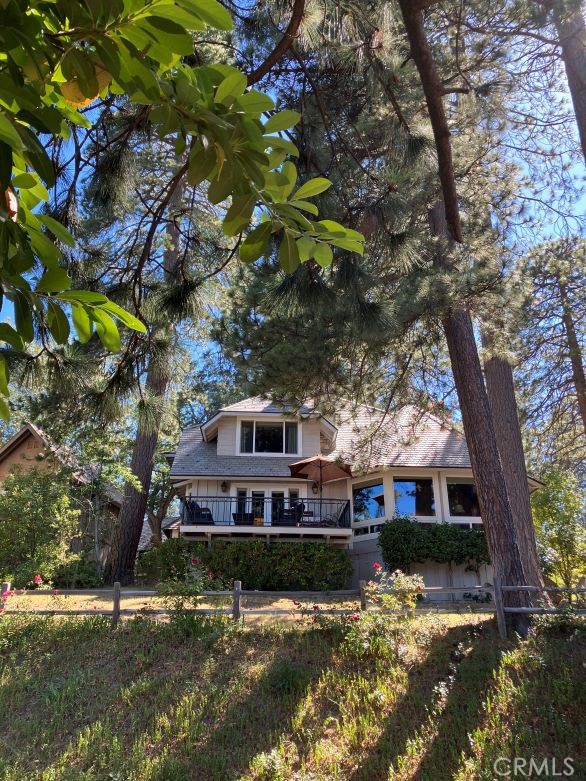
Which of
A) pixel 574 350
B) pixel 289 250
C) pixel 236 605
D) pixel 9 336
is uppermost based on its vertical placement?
pixel 574 350

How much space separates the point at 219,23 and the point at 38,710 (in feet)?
28.0

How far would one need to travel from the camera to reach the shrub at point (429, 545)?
15000 mm

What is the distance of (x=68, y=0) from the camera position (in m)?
1.06

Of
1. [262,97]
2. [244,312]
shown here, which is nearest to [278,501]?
[244,312]

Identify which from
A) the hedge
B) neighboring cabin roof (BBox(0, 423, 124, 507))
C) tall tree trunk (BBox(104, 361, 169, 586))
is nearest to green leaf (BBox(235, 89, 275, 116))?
neighboring cabin roof (BBox(0, 423, 124, 507))

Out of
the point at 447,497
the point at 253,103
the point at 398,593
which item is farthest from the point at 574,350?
the point at 253,103

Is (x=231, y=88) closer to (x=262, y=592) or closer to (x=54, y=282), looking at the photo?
(x=54, y=282)

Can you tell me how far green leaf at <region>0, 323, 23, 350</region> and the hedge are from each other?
14.4 metres

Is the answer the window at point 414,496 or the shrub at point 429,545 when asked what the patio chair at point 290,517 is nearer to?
the shrub at point 429,545

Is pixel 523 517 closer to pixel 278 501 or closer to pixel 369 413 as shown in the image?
pixel 369 413

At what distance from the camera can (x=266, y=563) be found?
1512cm

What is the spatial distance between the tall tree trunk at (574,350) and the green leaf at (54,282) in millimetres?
12240

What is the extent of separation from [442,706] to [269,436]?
12.7m

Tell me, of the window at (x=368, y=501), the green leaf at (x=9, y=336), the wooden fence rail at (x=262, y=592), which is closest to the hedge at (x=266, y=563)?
the window at (x=368, y=501)
